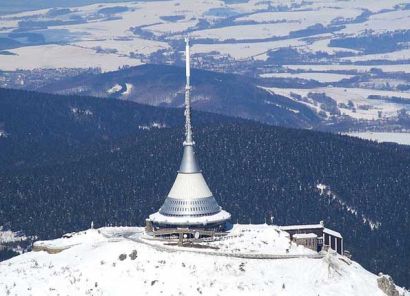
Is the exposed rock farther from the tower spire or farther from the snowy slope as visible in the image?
the tower spire

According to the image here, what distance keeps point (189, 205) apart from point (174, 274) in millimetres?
18801

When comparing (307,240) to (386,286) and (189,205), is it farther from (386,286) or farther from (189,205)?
(386,286)

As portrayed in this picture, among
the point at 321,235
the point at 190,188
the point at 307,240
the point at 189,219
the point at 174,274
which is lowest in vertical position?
the point at 321,235

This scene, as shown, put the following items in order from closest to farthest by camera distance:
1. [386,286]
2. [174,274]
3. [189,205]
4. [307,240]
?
1. [174,274]
2. [386,286]
3. [189,205]
4. [307,240]

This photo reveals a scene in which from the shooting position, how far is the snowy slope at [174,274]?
14750 centimetres

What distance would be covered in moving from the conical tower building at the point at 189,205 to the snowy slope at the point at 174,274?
245 inches

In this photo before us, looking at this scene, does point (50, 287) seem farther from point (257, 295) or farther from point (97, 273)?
point (257, 295)

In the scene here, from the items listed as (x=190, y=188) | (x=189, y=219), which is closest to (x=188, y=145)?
(x=190, y=188)

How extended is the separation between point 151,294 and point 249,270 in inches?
390

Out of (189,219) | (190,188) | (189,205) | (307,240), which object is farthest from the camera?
(307,240)

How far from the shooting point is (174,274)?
150 m

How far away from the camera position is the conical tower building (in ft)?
547

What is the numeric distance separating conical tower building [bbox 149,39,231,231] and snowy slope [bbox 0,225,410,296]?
6218mm

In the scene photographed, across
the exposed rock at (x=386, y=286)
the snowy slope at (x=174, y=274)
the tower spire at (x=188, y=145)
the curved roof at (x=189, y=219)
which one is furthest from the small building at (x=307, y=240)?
the exposed rock at (x=386, y=286)
